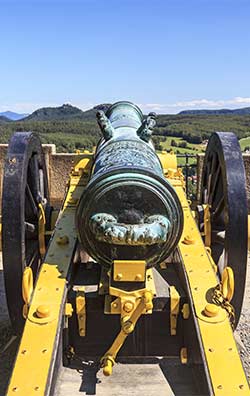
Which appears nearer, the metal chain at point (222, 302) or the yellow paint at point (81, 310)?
the metal chain at point (222, 302)

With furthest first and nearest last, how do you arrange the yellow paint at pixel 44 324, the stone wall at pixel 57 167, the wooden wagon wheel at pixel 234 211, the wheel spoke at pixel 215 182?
the stone wall at pixel 57 167 < the wheel spoke at pixel 215 182 < the wooden wagon wheel at pixel 234 211 < the yellow paint at pixel 44 324

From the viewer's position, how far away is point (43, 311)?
2518 mm

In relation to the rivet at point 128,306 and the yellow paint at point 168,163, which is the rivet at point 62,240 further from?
the yellow paint at point 168,163

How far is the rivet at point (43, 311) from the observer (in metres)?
2.52

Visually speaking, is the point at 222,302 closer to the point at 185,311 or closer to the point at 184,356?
the point at 185,311

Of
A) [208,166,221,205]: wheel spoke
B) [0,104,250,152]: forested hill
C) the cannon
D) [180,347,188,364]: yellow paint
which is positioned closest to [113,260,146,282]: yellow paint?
the cannon

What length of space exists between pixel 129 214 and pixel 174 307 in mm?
640

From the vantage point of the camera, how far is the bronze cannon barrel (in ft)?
7.93

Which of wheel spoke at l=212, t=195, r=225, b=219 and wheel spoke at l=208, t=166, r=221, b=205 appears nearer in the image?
wheel spoke at l=212, t=195, r=225, b=219

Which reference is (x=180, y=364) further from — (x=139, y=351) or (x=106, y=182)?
(x=106, y=182)

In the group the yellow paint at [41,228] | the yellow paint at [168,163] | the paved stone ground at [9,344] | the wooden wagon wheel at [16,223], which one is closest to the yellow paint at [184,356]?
the paved stone ground at [9,344]

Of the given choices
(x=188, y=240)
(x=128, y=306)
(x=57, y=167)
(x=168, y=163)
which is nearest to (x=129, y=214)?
(x=128, y=306)

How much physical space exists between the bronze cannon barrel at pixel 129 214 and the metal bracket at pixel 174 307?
28cm

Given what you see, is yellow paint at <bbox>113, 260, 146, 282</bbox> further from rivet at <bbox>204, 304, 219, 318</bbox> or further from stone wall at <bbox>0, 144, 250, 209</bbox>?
stone wall at <bbox>0, 144, 250, 209</bbox>
